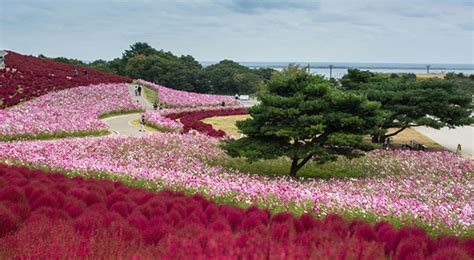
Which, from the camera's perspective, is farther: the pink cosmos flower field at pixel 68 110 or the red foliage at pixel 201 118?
the red foliage at pixel 201 118

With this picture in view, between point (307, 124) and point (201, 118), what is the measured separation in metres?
15.9

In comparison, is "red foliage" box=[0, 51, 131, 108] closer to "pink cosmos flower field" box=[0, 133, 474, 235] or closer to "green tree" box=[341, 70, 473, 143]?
"pink cosmos flower field" box=[0, 133, 474, 235]

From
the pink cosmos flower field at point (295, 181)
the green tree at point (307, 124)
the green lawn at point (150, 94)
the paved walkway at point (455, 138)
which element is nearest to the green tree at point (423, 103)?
the paved walkway at point (455, 138)

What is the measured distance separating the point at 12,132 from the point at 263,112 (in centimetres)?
987

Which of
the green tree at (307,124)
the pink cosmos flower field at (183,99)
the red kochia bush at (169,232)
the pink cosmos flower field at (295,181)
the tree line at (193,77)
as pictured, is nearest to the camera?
the red kochia bush at (169,232)

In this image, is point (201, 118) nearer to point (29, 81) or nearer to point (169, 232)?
point (29, 81)

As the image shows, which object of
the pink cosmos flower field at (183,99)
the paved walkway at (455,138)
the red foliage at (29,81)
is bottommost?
the paved walkway at (455,138)

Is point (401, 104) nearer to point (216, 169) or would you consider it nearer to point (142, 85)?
point (216, 169)

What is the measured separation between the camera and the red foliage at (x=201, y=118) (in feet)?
68.1

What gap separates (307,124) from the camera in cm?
1295

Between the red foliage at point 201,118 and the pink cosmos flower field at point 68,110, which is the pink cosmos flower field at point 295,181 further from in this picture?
the pink cosmos flower field at point 68,110

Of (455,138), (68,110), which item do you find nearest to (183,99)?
(68,110)

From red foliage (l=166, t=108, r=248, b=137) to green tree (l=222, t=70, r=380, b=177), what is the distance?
663 centimetres

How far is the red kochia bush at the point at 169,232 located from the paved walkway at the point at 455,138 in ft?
Answer: 57.0
